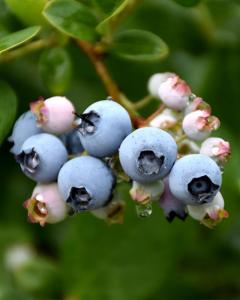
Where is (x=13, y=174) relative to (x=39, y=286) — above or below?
above

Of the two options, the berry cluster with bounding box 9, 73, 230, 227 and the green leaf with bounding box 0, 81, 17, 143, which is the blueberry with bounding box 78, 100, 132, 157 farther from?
the green leaf with bounding box 0, 81, 17, 143

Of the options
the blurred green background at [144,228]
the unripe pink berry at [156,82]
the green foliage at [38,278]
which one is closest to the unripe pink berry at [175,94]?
the unripe pink berry at [156,82]

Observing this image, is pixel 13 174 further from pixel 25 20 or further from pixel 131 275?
pixel 25 20

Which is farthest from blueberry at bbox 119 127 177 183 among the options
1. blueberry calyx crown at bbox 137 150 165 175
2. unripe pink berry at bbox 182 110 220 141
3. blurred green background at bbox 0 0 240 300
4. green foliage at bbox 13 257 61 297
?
green foliage at bbox 13 257 61 297

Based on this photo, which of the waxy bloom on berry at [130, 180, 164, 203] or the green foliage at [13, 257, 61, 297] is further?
the green foliage at [13, 257, 61, 297]

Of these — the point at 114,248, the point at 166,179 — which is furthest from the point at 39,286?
the point at 166,179

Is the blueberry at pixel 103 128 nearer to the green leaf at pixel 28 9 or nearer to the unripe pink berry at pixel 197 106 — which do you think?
the unripe pink berry at pixel 197 106
